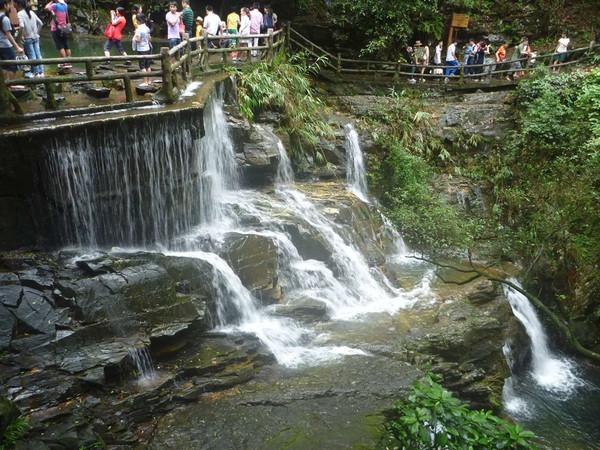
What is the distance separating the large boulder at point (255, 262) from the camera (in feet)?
32.9

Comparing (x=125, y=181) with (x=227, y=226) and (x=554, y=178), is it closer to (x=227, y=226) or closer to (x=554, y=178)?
(x=227, y=226)

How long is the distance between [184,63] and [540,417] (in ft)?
38.1

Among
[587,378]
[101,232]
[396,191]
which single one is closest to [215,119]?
[101,232]

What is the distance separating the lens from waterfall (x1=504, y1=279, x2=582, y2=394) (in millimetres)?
10867

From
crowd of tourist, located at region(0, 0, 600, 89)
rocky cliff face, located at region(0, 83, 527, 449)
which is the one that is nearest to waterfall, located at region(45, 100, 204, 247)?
rocky cliff face, located at region(0, 83, 527, 449)

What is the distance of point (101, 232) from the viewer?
9.43 m

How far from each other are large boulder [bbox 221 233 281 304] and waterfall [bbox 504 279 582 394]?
5954 millimetres

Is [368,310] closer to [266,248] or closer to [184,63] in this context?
[266,248]

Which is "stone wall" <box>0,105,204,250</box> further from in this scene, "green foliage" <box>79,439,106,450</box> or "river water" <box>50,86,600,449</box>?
"green foliage" <box>79,439,106,450</box>

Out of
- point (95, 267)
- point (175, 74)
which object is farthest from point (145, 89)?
point (95, 267)

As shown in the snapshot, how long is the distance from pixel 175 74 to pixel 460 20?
14579mm

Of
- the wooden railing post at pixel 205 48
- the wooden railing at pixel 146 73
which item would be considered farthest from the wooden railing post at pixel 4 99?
the wooden railing post at pixel 205 48

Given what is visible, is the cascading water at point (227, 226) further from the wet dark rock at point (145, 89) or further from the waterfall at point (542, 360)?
the waterfall at point (542, 360)

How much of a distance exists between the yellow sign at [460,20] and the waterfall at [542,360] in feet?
43.8
